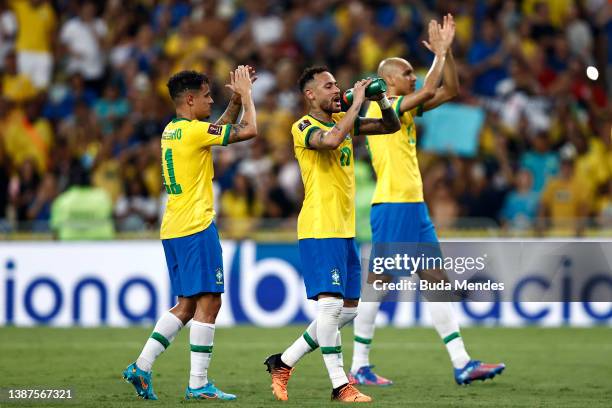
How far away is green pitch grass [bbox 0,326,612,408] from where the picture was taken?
952cm

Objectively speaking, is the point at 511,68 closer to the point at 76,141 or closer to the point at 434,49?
the point at 76,141

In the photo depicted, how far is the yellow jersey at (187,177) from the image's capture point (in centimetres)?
950

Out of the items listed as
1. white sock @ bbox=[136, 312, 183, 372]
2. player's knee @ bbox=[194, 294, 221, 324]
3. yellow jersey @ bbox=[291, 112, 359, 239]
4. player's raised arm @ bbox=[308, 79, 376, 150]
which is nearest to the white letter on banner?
white sock @ bbox=[136, 312, 183, 372]

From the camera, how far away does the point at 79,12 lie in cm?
2122

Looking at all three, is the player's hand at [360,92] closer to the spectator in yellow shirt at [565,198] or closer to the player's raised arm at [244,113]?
the player's raised arm at [244,113]

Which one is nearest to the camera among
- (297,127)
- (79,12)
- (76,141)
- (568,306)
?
(297,127)

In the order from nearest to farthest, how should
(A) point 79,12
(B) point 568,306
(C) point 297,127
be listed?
(C) point 297,127
(B) point 568,306
(A) point 79,12

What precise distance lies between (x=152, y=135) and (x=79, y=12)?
11.3 feet

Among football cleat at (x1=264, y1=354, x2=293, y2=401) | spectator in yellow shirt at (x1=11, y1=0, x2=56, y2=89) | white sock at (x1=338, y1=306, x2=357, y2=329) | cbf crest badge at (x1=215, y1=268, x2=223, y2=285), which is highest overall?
spectator in yellow shirt at (x1=11, y1=0, x2=56, y2=89)

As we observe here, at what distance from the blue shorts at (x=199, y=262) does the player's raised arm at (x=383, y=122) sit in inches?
56.3

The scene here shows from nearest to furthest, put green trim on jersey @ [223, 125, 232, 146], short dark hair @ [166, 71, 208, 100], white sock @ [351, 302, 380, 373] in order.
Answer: green trim on jersey @ [223, 125, 232, 146] < short dark hair @ [166, 71, 208, 100] < white sock @ [351, 302, 380, 373]

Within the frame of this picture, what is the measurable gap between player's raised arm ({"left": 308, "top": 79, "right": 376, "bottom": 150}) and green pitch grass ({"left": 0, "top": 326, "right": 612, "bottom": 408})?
192cm

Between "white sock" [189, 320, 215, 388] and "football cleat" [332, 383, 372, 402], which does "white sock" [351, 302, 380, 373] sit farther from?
"white sock" [189, 320, 215, 388]

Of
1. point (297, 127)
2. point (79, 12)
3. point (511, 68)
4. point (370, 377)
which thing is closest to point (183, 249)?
point (297, 127)
